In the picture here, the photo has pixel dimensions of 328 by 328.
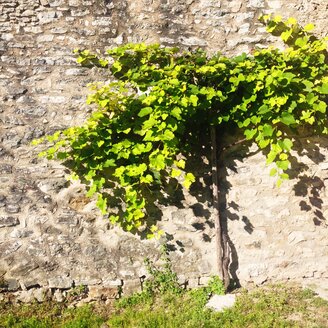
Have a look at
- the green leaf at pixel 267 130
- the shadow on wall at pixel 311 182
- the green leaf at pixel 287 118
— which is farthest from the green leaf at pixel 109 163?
the shadow on wall at pixel 311 182

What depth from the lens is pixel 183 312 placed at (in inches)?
126

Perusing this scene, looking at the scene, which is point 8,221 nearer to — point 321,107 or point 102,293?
point 102,293

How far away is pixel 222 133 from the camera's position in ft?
11.6

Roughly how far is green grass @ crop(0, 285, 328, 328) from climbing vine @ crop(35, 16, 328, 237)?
26.0 inches

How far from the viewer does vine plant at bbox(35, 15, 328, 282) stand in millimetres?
3139

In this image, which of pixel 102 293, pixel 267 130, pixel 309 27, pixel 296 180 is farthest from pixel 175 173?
pixel 309 27

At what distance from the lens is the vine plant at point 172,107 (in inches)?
124

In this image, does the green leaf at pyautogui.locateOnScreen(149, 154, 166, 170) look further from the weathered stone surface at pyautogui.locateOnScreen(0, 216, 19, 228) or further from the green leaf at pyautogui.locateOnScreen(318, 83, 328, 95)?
the green leaf at pyautogui.locateOnScreen(318, 83, 328, 95)

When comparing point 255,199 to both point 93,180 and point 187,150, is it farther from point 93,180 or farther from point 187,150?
point 93,180

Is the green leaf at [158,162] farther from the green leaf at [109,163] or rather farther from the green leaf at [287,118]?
the green leaf at [287,118]

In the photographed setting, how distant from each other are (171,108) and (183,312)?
68.5 inches

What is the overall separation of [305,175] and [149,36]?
1954 mm

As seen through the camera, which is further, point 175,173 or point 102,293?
point 102,293

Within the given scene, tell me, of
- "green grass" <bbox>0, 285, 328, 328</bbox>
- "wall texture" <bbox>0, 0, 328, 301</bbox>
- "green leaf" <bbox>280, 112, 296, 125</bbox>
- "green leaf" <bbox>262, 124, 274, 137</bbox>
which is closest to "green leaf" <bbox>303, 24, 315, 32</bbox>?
"wall texture" <bbox>0, 0, 328, 301</bbox>
